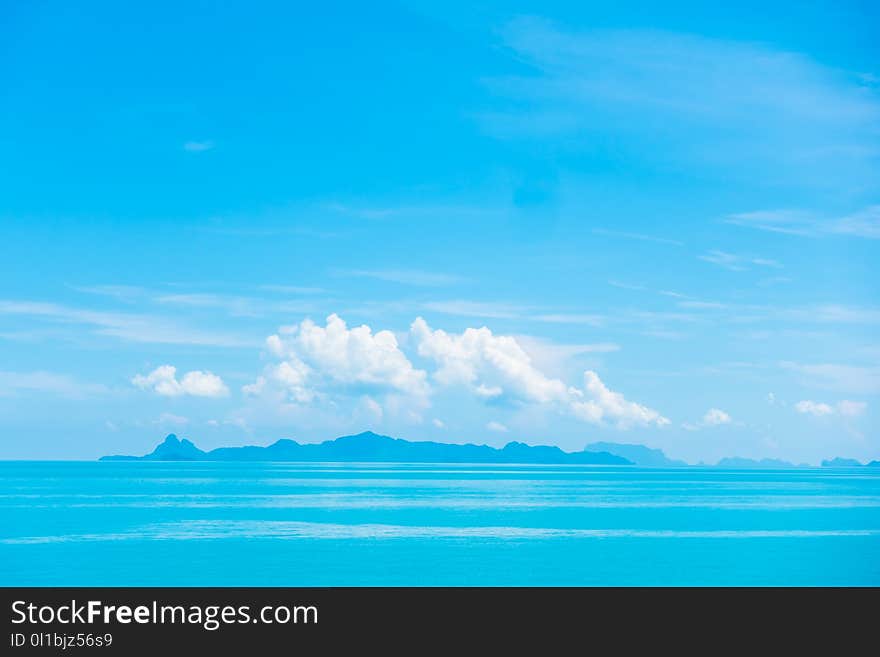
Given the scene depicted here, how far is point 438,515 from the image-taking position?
41594mm

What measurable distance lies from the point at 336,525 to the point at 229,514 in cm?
847

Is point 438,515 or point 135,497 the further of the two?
point 135,497

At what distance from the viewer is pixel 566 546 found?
29547mm

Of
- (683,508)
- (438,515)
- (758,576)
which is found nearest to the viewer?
(758,576)

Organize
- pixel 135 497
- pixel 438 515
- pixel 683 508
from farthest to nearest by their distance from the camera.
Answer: pixel 135 497 → pixel 683 508 → pixel 438 515

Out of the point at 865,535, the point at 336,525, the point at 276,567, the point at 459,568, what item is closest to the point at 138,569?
the point at 276,567
